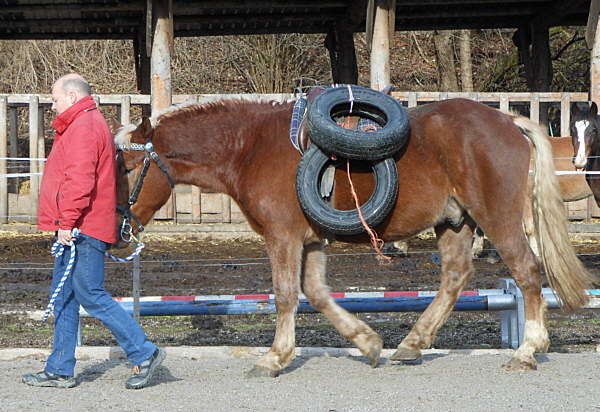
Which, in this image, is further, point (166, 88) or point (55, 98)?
point (166, 88)

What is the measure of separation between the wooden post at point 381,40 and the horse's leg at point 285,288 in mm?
7932

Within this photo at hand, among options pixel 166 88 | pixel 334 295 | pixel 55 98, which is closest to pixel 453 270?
pixel 334 295

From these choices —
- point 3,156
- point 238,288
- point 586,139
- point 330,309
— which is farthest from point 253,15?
point 330,309

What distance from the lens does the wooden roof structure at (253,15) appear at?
14656 millimetres

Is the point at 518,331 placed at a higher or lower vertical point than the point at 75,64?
lower

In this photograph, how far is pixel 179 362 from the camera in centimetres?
584

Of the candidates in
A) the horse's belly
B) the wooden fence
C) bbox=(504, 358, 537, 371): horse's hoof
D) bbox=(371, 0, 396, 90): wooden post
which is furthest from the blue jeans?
the wooden fence

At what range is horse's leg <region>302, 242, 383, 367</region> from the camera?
18.0 feet

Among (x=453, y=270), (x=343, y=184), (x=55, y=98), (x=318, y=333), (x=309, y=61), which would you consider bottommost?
(x=318, y=333)

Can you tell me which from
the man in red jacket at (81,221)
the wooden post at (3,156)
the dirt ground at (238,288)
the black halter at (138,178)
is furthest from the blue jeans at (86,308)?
the wooden post at (3,156)

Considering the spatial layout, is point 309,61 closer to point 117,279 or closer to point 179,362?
point 117,279

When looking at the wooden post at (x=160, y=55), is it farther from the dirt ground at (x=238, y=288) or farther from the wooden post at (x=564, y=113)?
the wooden post at (x=564, y=113)

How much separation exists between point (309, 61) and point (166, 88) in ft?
38.4

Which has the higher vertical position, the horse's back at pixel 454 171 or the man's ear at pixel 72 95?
the man's ear at pixel 72 95
